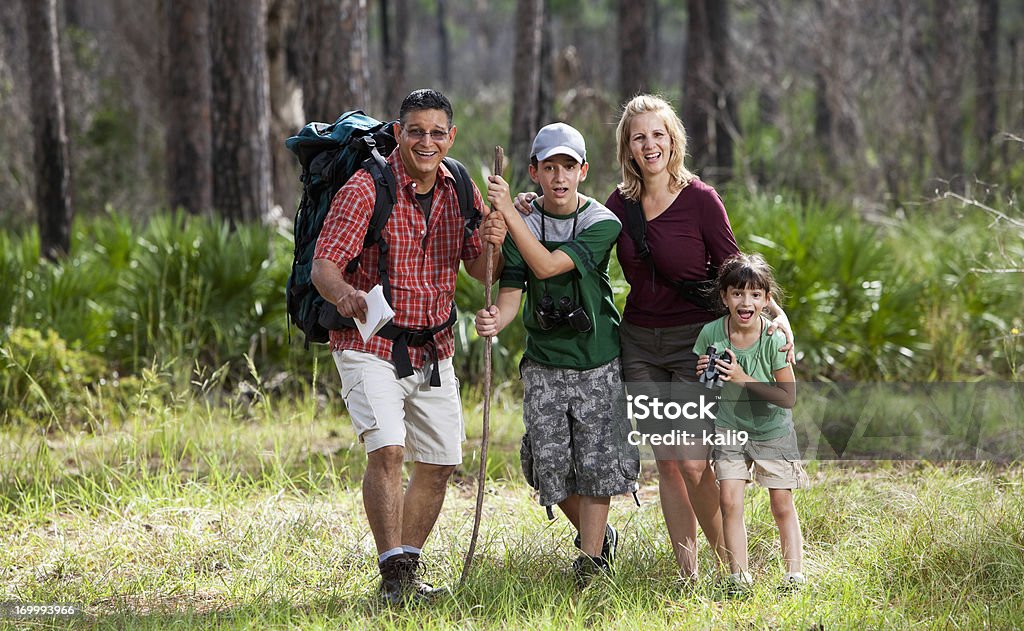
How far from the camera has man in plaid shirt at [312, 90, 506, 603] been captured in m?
4.00

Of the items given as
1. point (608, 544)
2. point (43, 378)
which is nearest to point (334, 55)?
point (43, 378)

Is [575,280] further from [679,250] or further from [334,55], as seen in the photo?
[334,55]

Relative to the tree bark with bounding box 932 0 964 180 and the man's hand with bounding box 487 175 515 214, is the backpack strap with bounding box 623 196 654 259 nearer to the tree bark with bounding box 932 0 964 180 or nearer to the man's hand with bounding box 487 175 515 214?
the man's hand with bounding box 487 175 515 214

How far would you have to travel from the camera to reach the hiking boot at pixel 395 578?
4.10 m

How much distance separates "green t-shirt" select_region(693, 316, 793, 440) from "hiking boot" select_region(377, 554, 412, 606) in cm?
129

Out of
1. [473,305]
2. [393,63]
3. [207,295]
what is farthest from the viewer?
[393,63]

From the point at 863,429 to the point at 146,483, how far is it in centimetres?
443

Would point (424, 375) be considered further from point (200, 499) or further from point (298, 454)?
point (298, 454)

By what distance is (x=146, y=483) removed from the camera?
5.79 metres

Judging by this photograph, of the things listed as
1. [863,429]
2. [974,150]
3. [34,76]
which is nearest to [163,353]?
[34,76]

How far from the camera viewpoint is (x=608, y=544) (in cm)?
450

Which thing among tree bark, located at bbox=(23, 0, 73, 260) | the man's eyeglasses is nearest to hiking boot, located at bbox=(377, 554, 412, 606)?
the man's eyeglasses

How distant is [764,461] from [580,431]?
2.29 feet

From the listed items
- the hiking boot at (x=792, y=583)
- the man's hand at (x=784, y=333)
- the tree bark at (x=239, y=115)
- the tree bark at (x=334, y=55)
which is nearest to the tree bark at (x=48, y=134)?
the tree bark at (x=239, y=115)
